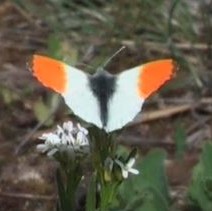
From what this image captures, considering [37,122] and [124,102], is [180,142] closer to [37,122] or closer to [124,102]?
[37,122]

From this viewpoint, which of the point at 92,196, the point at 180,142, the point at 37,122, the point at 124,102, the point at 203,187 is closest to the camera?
the point at 124,102

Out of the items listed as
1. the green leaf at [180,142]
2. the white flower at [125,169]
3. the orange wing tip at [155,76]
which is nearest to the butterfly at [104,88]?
the orange wing tip at [155,76]

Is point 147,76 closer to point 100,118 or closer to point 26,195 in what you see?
point 100,118

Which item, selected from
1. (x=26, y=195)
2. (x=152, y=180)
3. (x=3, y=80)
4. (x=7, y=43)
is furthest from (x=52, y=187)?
(x=7, y=43)

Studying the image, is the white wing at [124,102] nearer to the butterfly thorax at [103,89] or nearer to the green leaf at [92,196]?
the butterfly thorax at [103,89]

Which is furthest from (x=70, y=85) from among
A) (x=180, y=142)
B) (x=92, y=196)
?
(x=180, y=142)

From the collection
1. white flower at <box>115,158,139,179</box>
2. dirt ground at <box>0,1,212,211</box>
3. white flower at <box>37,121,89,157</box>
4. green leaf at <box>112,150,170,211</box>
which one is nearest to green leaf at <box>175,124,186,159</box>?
dirt ground at <box>0,1,212,211</box>

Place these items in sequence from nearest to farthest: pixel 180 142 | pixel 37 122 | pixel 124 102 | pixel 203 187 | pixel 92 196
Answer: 1. pixel 124 102
2. pixel 92 196
3. pixel 203 187
4. pixel 180 142
5. pixel 37 122
